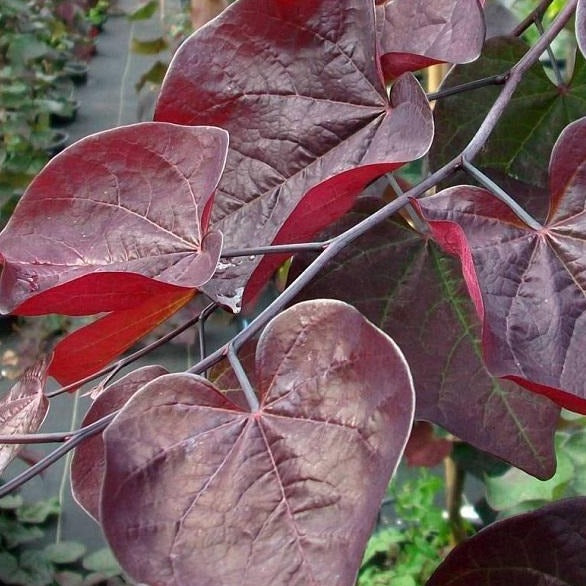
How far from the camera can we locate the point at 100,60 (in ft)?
14.9

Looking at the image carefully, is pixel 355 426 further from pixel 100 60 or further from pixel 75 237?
pixel 100 60

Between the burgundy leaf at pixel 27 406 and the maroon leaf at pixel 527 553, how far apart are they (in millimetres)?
198

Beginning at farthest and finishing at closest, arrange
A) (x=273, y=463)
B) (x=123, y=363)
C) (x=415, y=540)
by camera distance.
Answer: (x=415, y=540), (x=123, y=363), (x=273, y=463)

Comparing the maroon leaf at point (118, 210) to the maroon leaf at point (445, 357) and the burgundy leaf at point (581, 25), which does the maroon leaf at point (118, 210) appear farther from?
the burgundy leaf at point (581, 25)

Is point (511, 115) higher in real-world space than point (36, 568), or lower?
higher

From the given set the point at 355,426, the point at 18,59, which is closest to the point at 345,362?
the point at 355,426

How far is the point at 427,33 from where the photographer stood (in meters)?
0.41

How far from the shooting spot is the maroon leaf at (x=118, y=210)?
1.19ft

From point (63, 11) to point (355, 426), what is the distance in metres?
4.39

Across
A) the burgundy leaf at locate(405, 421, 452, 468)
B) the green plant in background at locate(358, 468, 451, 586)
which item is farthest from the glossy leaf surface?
the green plant in background at locate(358, 468, 451, 586)

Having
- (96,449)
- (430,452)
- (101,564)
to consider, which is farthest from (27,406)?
(101,564)

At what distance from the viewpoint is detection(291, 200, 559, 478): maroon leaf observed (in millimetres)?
403

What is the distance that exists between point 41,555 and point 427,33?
5.10ft

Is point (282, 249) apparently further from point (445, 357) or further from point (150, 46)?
point (150, 46)
